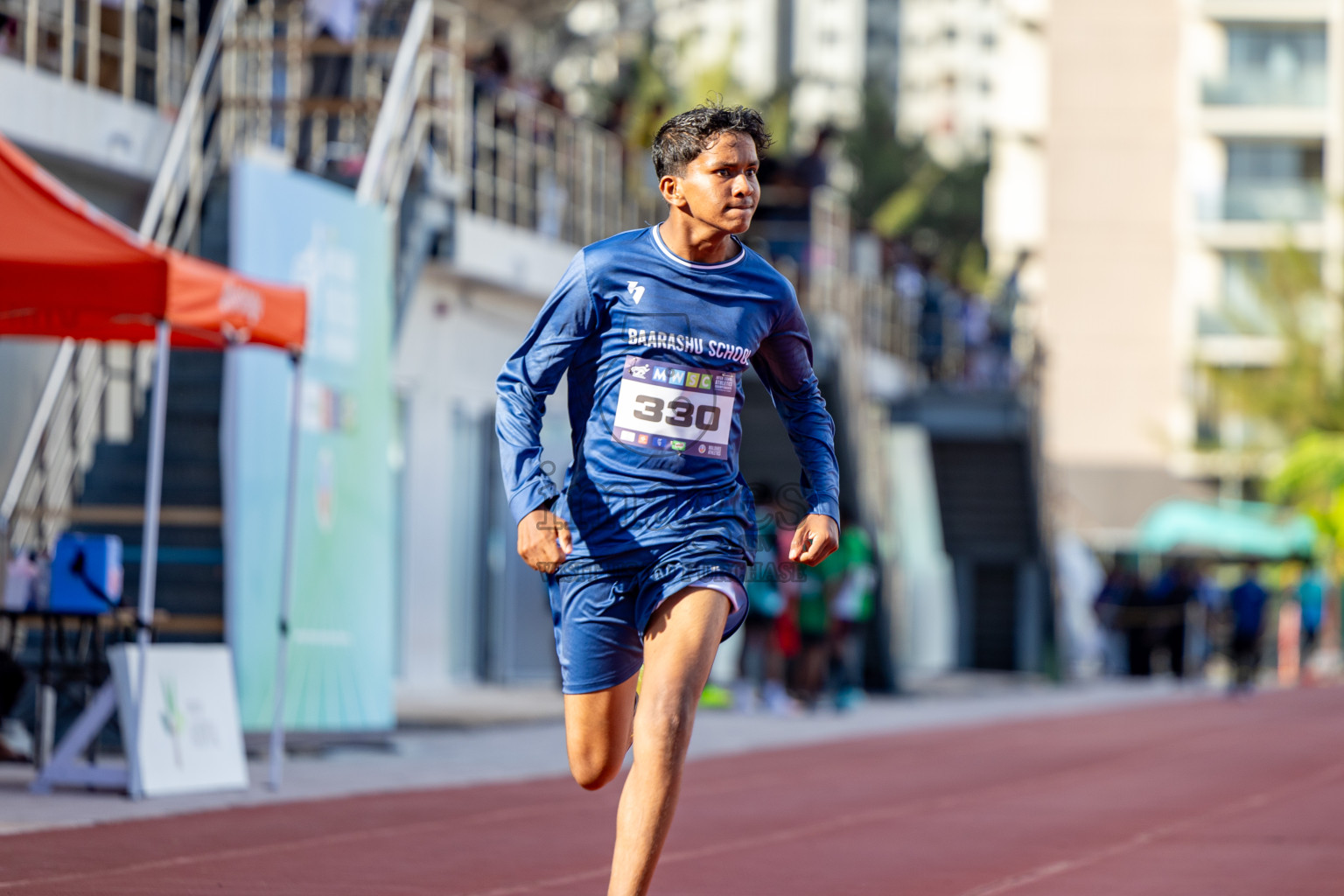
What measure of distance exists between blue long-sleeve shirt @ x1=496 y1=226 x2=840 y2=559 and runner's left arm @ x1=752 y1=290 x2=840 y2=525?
131mm

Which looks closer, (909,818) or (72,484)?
(909,818)

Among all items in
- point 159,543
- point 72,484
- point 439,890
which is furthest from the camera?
point 72,484

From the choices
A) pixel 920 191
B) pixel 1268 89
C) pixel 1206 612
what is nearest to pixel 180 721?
pixel 1206 612

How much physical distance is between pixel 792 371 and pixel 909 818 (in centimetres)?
529

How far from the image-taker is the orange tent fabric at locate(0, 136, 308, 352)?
34.0 ft

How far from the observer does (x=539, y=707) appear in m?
19.9

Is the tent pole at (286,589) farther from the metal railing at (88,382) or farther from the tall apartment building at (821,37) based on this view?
the tall apartment building at (821,37)

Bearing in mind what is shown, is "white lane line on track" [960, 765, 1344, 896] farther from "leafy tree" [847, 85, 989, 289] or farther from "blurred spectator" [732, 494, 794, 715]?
"leafy tree" [847, 85, 989, 289]

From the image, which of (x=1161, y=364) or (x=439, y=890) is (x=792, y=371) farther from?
(x=1161, y=364)

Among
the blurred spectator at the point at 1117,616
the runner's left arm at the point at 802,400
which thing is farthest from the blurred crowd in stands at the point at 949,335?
the runner's left arm at the point at 802,400

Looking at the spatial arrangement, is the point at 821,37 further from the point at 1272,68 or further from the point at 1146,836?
the point at 1146,836

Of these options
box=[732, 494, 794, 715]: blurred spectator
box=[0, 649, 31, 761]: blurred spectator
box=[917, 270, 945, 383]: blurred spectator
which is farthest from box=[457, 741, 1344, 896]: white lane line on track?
box=[917, 270, 945, 383]: blurred spectator

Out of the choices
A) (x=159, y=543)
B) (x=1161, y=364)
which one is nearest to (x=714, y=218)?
(x=159, y=543)

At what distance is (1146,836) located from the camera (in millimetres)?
10109
